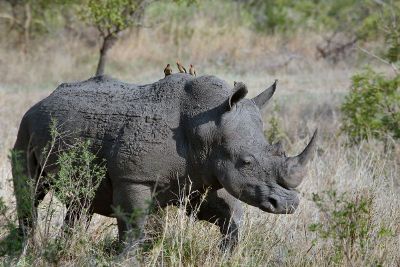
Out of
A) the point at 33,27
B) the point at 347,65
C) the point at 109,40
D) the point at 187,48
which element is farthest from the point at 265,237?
the point at 33,27

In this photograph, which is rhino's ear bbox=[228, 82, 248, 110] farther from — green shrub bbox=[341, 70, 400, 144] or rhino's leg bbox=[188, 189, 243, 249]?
green shrub bbox=[341, 70, 400, 144]

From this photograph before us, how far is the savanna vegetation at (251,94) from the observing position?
498cm

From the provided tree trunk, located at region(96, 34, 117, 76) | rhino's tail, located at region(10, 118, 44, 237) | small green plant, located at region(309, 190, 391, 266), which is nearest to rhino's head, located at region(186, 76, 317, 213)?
small green plant, located at region(309, 190, 391, 266)

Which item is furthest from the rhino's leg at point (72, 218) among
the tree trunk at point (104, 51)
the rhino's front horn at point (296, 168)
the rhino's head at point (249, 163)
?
the tree trunk at point (104, 51)

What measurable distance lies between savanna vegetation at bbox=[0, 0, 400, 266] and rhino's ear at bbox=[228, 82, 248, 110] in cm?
68

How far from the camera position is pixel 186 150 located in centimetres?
491

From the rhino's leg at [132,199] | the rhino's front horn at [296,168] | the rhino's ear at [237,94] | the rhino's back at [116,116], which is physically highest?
the rhino's ear at [237,94]

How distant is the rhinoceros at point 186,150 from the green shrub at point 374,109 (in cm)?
401

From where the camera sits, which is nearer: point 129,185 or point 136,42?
point 129,185

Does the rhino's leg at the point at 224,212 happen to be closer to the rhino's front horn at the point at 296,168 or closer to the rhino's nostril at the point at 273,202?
the rhino's nostril at the point at 273,202

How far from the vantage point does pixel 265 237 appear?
5.39m

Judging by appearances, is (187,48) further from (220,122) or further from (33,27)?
(220,122)

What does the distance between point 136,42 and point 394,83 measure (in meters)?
10.8

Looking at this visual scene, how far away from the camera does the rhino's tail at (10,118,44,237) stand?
489 centimetres
